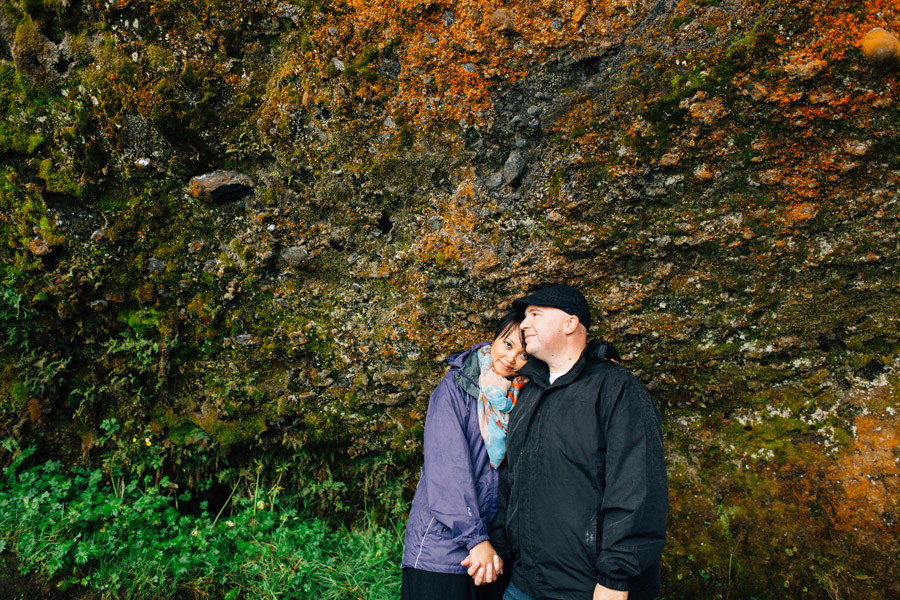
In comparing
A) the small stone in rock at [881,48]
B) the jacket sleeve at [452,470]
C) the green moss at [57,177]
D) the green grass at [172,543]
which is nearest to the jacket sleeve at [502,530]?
the jacket sleeve at [452,470]

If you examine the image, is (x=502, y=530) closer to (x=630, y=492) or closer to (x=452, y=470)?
(x=452, y=470)

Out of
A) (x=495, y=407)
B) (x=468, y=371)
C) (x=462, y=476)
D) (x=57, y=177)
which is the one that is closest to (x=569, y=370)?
(x=495, y=407)

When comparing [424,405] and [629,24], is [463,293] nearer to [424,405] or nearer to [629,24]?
[424,405]

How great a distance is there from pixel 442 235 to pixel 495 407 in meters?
1.21

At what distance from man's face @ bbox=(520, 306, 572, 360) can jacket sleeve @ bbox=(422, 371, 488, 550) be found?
50cm

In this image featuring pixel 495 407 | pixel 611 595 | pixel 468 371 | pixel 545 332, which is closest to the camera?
pixel 611 595

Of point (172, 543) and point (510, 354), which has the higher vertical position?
point (510, 354)

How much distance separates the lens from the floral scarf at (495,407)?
8.11ft

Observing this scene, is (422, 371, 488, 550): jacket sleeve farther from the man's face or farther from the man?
the man's face

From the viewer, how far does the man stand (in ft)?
6.20

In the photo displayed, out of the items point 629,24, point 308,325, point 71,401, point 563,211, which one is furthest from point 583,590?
point 71,401

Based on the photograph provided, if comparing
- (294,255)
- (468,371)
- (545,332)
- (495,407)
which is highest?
(294,255)

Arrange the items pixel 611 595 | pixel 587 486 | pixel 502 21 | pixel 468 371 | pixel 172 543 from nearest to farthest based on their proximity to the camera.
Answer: pixel 611 595 < pixel 587 486 < pixel 468 371 < pixel 502 21 < pixel 172 543

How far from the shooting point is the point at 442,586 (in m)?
2.39
